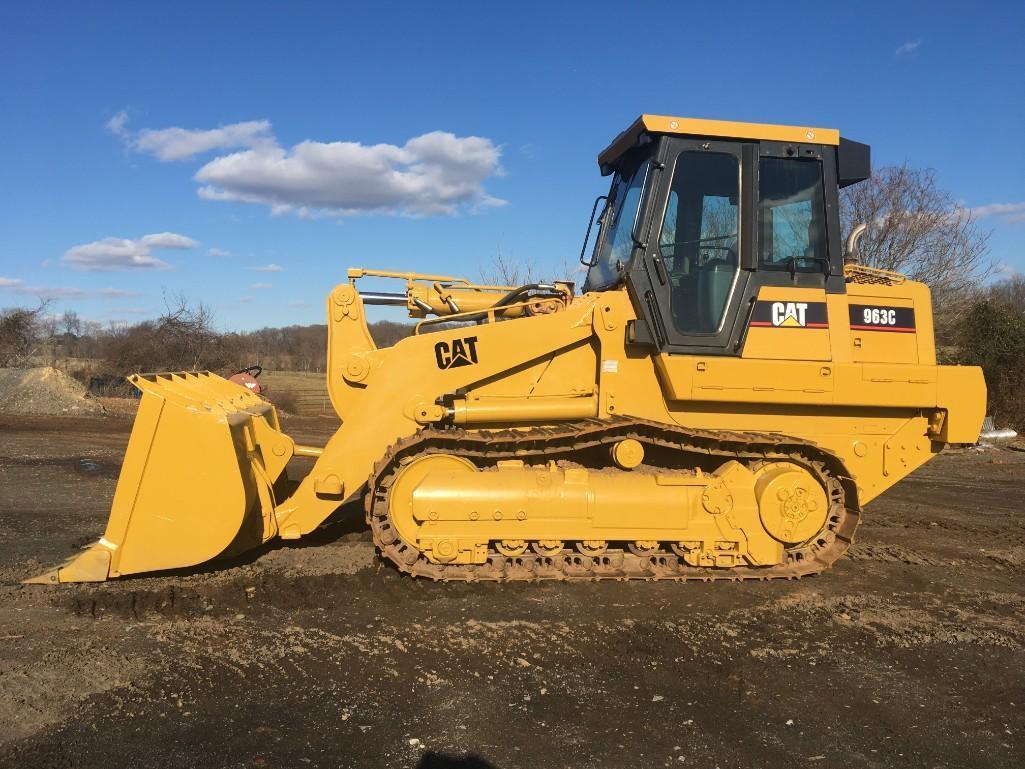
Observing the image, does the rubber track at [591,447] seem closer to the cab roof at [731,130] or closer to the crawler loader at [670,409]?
the crawler loader at [670,409]

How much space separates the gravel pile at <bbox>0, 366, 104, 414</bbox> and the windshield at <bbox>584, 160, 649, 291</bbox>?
605 inches

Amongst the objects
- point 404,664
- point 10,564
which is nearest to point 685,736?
point 404,664

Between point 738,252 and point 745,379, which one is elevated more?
point 738,252

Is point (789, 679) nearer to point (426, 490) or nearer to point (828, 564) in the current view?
point (828, 564)

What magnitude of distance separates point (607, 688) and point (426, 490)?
77.8 inches

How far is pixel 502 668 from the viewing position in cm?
407

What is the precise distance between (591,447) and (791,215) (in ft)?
7.94

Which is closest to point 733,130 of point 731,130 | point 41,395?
point 731,130

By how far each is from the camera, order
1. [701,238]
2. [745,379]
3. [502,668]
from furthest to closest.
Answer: [701,238]
[745,379]
[502,668]

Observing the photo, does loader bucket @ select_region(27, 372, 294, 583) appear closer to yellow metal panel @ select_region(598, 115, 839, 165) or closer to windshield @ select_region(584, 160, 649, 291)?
windshield @ select_region(584, 160, 649, 291)

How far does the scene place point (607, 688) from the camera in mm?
3873

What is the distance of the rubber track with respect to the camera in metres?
5.23

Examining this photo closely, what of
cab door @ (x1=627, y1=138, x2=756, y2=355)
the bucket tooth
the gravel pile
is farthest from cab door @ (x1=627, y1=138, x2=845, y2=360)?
the gravel pile

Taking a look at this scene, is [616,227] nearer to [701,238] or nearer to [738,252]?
[701,238]
